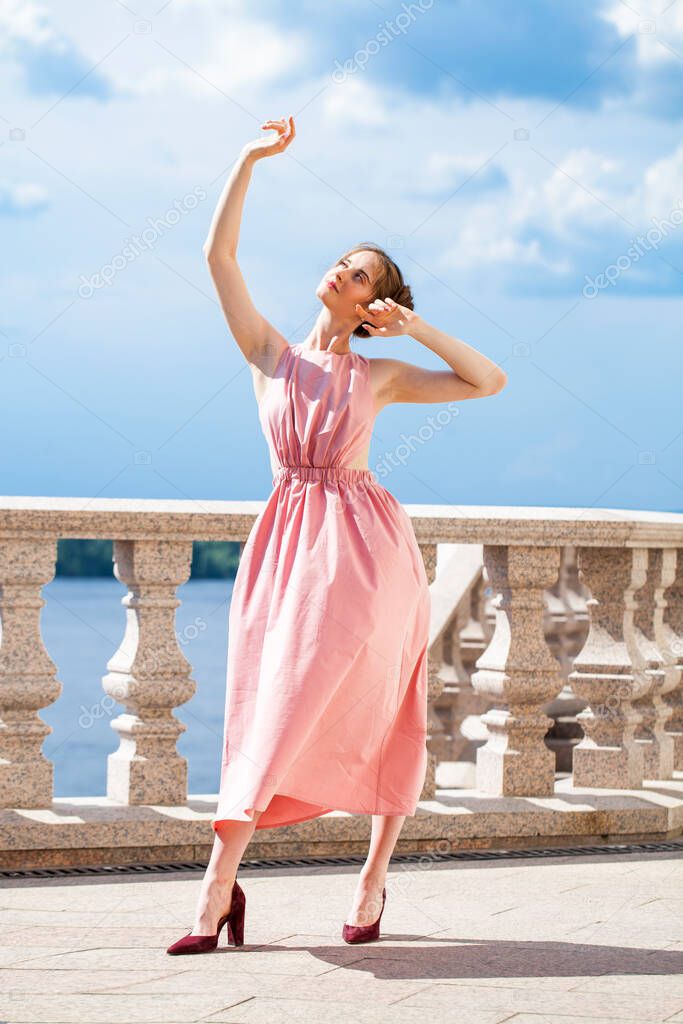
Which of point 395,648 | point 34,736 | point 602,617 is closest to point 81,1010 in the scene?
point 395,648

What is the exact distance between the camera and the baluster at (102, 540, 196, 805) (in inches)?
198

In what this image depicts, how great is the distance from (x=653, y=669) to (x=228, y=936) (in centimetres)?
256

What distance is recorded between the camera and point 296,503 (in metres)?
4.02

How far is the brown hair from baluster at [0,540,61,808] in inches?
55.9

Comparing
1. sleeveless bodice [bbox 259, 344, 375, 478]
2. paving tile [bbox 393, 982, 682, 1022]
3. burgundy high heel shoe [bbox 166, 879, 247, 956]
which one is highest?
sleeveless bodice [bbox 259, 344, 375, 478]

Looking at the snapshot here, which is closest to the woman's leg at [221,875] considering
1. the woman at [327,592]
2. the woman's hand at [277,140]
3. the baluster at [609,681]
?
the woman at [327,592]

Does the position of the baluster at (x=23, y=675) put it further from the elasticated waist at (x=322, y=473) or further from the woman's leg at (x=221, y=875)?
the woman's leg at (x=221, y=875)

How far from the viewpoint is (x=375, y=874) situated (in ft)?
13.2

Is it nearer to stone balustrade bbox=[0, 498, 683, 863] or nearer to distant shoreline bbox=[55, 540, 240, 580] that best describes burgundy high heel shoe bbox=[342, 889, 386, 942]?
distant shoreline bbox=[55, 540, 240, 580]

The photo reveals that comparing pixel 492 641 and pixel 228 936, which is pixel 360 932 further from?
pixel 492 641

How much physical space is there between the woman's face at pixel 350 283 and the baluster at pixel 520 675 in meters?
1.67

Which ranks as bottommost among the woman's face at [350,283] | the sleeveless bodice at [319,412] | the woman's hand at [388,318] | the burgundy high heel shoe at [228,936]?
the burgundy high heel shoe at [228,936]

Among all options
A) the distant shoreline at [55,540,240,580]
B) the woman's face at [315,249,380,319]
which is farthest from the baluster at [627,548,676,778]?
the woman's face at [315,249,380,319]

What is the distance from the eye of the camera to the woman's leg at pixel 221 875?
12.4 feet
